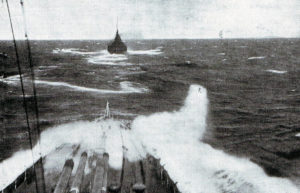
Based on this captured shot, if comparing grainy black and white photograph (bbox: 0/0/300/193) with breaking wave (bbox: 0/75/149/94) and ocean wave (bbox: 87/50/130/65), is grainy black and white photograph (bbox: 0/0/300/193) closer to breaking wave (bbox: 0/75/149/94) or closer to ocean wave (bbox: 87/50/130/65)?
breaking wave (bbox: 0/75/149/94)

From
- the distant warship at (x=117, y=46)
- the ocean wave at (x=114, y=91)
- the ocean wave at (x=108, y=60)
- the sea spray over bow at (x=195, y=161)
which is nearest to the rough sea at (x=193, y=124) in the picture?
the sea spray over bow at (x=195, y=161)

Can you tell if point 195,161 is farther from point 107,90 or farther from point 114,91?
point 107,90

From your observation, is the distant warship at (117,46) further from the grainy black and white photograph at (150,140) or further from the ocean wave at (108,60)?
the grainy black and white photograph at (150,140)

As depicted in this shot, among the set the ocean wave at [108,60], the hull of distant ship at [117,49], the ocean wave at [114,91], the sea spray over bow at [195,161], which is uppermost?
the hull of distant ship at [117,49]

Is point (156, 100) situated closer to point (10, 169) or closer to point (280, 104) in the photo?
point (280, 104)

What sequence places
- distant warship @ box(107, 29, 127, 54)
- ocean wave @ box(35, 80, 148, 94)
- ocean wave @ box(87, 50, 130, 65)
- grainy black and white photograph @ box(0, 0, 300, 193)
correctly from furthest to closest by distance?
distant warship @ box(107, 29, 127, 54)
ocean wave @ box(87, 50, 130, 65)
ocean wave @ box(35, 80, 148, 94)
grainy black and white photograph @ box(0, 0, 300, 193)

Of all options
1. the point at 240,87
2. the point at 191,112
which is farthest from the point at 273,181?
the point at 240,87

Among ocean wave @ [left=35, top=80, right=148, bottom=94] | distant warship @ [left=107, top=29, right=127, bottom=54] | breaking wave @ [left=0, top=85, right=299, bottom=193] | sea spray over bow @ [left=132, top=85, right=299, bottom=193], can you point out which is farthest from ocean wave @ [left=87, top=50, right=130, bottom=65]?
breaking wave @ [left=0, top=85, right=299, bottom=193]

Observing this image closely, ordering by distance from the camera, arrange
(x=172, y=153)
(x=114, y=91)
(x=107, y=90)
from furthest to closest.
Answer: (x=107, y=90) → (x=114, y=91) → (x=172, y=153)

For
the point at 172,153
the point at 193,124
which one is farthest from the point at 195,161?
the point at 193,124

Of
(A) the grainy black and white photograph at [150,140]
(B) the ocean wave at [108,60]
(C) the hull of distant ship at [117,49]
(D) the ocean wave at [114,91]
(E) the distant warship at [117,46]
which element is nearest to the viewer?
(A) the grainy black and white photograph at [150,140]
